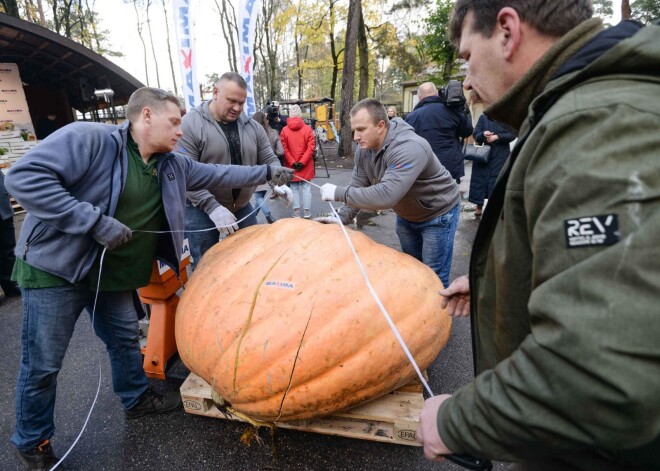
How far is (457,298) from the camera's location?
1489mm

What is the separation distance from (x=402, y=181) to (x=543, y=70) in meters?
1.82

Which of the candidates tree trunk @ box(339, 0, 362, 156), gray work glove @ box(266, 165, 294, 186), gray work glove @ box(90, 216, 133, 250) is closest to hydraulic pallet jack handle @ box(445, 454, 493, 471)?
gray work glove @ box(90, 216, 133, 250)

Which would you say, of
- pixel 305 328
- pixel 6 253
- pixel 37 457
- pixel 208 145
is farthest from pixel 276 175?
pixel 6 253

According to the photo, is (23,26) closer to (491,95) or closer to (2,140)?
(2,140)

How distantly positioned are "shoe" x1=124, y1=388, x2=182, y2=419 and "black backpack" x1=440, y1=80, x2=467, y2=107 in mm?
4740

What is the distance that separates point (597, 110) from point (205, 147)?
9.75 ft

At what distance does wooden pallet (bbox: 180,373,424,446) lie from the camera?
192 cm

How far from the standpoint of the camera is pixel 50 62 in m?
11.1

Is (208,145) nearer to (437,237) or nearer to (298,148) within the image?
(437,237)

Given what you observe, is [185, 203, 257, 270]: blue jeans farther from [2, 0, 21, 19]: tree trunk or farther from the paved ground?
[2, 0, 21, 19]: tree trunk

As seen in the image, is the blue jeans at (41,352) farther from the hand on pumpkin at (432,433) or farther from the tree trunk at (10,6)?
the tree trunk at (10,6)

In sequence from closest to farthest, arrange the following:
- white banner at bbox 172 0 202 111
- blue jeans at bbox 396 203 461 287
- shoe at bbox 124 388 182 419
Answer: shoe at bbox 124 388 182 419, blue jeans at bbox 396 203 461 287, white banner at bbox 172 0 202 111

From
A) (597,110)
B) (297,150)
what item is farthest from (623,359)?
(297,150)

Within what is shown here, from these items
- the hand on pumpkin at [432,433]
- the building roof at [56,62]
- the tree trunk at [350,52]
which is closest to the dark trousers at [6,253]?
the hand on pumpkin at [432,433]
